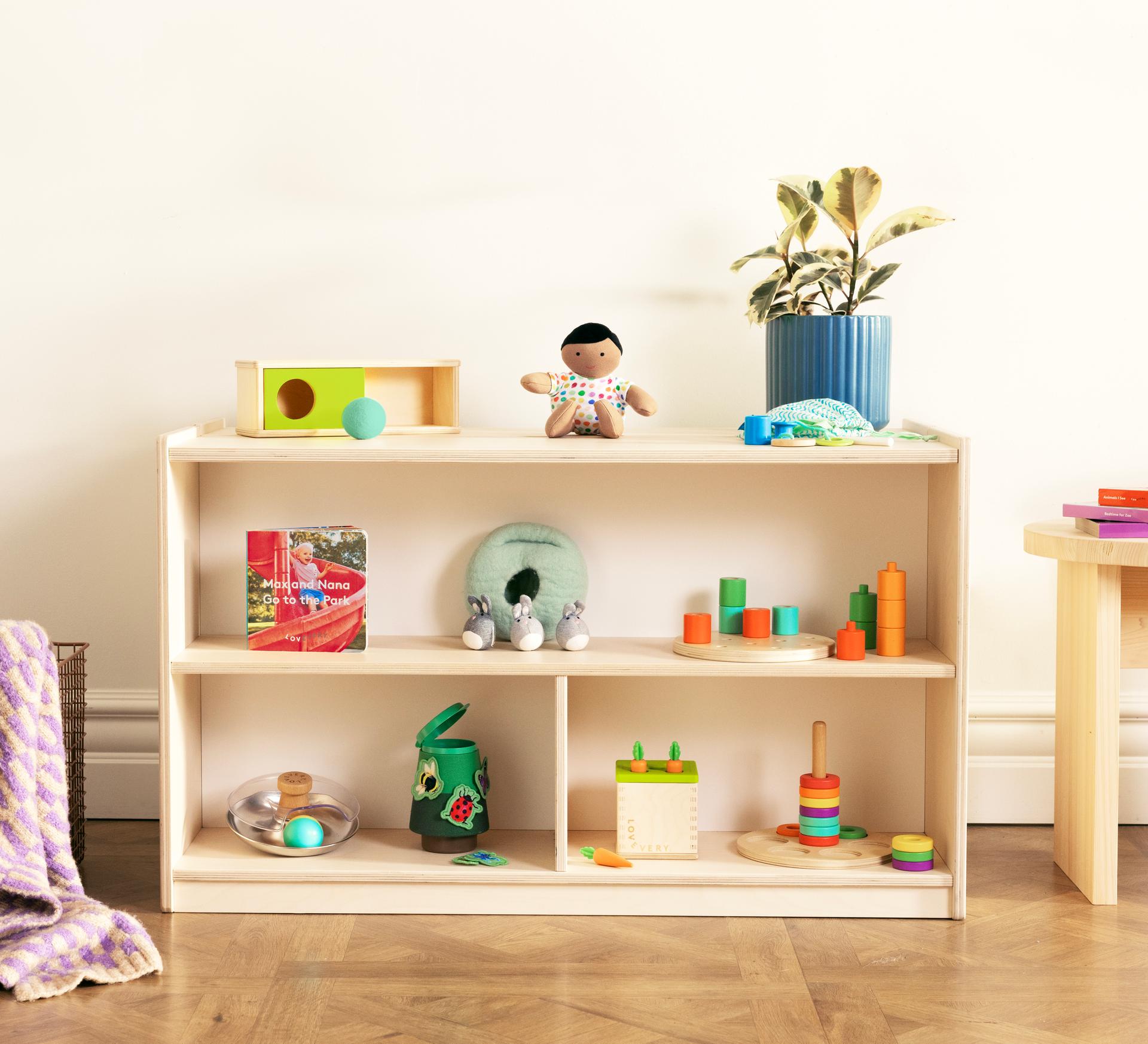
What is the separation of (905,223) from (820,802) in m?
0.97

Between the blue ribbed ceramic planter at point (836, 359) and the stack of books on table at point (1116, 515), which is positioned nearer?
the stack of books on table at point (1116, 515)

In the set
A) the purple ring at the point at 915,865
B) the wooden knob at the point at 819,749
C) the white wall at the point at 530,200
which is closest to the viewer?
the purple ring at the point at 915,865

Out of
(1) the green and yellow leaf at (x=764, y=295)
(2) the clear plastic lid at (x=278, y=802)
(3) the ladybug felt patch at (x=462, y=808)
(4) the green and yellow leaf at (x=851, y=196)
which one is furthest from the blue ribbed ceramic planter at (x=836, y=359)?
(2) the clear plastic lid at (x=278, y=802)

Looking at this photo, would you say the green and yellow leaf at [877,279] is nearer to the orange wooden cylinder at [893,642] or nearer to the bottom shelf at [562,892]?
the orange wooden cylinder at [893,642]

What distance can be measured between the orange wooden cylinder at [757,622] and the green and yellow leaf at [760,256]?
2.01ft

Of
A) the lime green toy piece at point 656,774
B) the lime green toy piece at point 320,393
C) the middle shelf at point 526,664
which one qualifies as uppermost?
the lime green toy piece at point 320,393

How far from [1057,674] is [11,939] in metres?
1.71

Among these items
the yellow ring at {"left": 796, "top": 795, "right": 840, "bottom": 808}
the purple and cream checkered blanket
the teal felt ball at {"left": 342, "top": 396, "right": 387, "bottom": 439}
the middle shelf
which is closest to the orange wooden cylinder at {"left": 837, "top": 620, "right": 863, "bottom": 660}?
the middle shelf

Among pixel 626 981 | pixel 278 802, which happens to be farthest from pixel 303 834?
pixel 626 981

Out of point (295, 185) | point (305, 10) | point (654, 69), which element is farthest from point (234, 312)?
point (654, 69)

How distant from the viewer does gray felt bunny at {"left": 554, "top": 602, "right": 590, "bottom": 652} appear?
6.52ft

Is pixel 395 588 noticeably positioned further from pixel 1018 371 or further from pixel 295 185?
pixel 1018 371

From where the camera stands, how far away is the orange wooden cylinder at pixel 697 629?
1.99 meters

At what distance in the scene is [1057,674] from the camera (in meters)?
2.14
